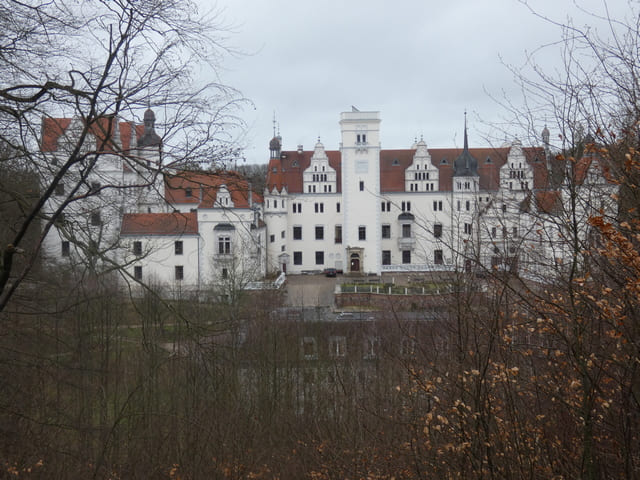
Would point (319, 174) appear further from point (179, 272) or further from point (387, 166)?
point (179, 272)

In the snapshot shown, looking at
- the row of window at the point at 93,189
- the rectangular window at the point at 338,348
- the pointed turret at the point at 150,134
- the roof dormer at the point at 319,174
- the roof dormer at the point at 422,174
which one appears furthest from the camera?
the roof dormer at the point at 422,174

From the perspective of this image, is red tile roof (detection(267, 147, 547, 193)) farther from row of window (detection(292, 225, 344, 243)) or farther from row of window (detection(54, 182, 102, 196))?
row of window (detection(54, 182, 102, 196))

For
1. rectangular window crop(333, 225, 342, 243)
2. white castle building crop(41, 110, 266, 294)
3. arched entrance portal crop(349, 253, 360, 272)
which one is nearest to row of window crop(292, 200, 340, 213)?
rectangular window crop(333, 225, 342, 243)

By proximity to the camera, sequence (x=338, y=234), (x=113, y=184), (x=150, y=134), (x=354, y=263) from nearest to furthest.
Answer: (x=150, y=134) → (x=113, y=184) → (x=354, y=263) → (x=338, y=234)

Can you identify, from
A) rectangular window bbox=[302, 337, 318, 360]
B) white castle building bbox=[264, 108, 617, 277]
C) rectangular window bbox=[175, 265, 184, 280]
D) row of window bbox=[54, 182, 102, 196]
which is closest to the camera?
row of window bbox=[54, 182, 102, 196]

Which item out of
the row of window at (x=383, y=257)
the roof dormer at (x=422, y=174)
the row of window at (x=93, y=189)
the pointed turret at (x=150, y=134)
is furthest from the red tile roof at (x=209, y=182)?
the roof dormer at (x=422, y=174)

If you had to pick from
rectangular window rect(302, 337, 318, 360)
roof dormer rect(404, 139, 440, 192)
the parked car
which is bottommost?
rectangular window rect(302, 337, 318, 360)

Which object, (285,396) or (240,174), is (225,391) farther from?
(240,174)

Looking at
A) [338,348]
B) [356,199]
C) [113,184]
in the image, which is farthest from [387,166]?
[113,184]

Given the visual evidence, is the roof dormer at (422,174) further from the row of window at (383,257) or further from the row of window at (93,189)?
the row of window at (93,189)

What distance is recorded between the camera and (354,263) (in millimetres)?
39625

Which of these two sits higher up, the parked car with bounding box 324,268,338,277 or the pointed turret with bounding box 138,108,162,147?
the pointed turret with bounding box 138,108,162,147

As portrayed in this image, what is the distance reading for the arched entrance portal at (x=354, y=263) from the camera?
3944 centimetres

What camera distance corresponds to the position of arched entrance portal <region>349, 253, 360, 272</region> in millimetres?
39438
